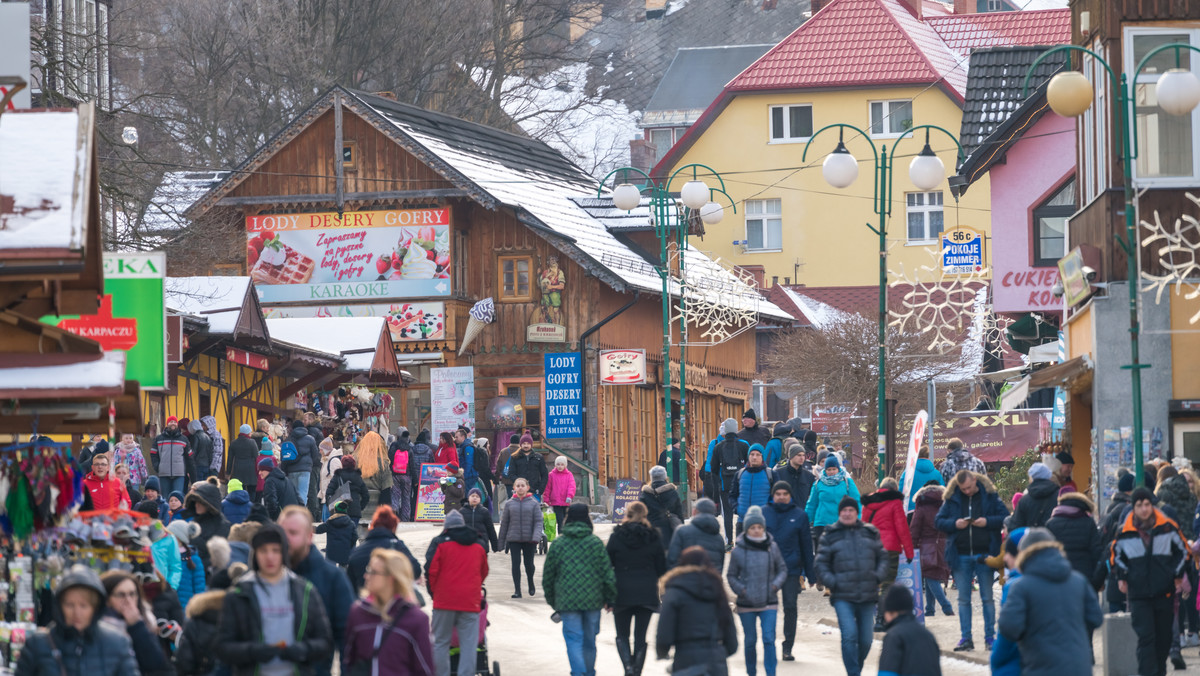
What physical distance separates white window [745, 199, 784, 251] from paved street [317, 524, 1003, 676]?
4051 centimetres

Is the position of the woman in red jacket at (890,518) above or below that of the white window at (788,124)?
below

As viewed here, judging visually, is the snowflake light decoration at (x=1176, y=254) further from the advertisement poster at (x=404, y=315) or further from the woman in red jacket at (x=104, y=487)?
the advertisement poster at (x=404, y=315)

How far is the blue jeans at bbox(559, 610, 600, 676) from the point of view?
15.8 metres

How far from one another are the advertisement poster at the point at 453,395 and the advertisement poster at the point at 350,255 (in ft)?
6.50

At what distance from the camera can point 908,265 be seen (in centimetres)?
6247

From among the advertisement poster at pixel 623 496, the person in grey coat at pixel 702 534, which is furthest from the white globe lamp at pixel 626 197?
the person in grey coat at pixel 702 534

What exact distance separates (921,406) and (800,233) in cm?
1981

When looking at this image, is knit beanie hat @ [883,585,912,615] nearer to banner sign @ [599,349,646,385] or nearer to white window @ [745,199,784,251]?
banner sign @ [599,349,646,385]

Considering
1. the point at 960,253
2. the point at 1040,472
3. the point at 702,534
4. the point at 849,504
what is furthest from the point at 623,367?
the point at 849,504

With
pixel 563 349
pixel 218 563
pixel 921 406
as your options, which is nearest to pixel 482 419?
pixel 563 349

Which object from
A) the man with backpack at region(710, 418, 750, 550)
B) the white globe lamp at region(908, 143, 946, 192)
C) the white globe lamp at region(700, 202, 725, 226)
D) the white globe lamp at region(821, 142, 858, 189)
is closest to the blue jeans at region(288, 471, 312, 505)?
the man with backpack at region(710, 418, 750, 550)

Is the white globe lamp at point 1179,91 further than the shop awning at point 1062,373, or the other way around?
the shop awning at point 1062,373

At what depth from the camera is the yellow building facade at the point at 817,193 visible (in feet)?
204

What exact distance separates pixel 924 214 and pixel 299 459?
3802 centimetres
